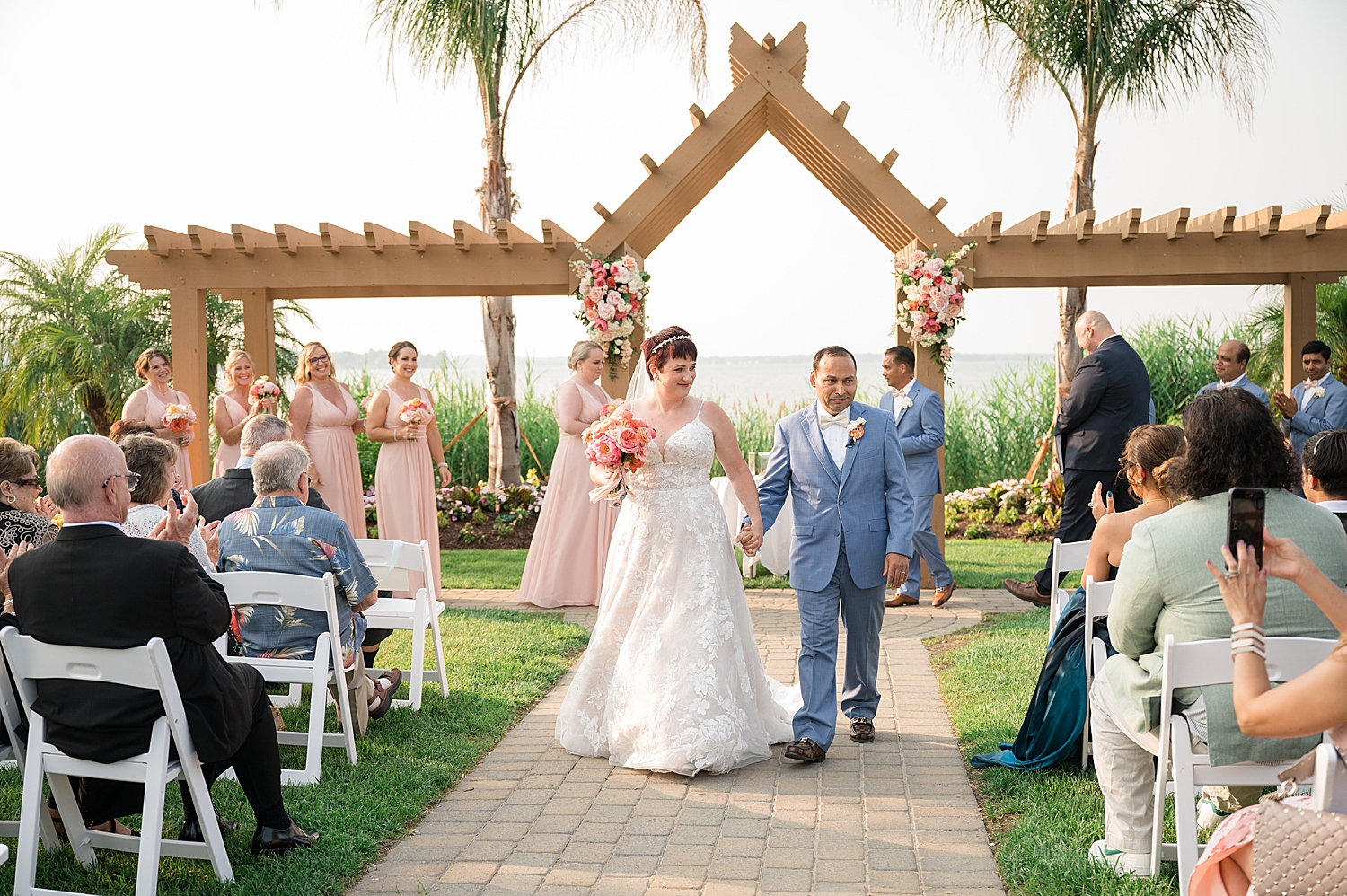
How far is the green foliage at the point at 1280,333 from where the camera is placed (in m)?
13.7

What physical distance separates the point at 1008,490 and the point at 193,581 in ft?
43.0

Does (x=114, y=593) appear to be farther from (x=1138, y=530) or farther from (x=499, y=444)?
(x=499, y=444)

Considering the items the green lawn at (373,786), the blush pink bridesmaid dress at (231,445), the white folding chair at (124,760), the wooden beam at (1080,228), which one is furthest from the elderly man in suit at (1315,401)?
the white folding chair at (124,760)

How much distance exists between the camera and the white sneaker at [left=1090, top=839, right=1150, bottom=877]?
373cm

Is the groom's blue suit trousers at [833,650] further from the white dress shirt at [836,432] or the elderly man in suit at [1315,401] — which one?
the elderly man in suit at [1315,401]

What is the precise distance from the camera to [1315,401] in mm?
9805

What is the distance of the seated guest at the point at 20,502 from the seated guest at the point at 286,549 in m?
0.76

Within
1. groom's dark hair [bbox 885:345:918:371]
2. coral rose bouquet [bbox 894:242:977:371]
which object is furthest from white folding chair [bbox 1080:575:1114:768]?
coral rose bouquet [bbox 894:242:977:371]

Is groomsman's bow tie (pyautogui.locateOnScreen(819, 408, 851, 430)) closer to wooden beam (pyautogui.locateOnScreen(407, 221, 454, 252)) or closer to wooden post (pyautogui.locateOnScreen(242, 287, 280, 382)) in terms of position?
wooden beam (pyautogui.locateOnScreen(407, 221, 454, 252))

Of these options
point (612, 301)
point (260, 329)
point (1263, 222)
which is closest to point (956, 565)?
point (1263, 222)

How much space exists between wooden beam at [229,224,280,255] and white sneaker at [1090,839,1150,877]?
8.77m

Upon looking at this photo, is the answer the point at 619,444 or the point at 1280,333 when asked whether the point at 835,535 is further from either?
the point at 1280,333

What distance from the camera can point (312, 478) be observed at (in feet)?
28.5

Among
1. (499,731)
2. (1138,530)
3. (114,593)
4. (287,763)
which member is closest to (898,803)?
(1138,530)
